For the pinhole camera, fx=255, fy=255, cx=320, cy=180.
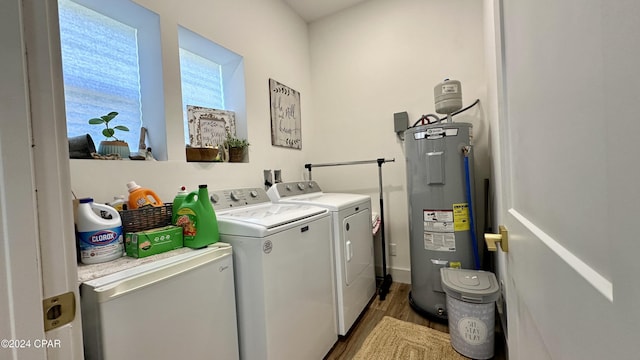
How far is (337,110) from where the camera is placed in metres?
2.91

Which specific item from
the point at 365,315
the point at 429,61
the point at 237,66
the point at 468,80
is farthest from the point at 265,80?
the point at 365,315

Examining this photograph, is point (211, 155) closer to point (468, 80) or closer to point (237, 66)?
point (237, 66)

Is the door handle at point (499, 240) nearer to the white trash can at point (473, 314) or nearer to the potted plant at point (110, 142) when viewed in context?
the white trash can at point (473, 314)

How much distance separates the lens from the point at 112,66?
5.01ft

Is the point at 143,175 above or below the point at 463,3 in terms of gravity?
below

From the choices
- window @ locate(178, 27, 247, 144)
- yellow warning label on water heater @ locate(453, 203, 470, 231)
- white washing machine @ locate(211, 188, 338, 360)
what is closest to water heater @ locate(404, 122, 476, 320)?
yellow warning label on water heater @ locate(453, 203, 470, 231)

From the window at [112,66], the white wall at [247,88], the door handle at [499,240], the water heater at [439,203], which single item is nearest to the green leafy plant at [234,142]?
the white wall at [247,88]

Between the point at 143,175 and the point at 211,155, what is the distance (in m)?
0.46

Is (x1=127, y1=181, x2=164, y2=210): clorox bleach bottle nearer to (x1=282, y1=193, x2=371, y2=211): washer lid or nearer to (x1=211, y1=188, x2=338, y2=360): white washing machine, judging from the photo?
(x1=211, y1=188, x2=338, y2=360): white washing machine

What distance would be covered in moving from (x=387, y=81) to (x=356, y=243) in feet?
5.57

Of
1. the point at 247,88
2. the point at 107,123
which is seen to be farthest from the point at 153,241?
the point at 247,88

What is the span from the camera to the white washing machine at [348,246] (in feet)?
5.82

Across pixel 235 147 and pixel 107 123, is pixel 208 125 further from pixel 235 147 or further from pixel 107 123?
pixel 107 123

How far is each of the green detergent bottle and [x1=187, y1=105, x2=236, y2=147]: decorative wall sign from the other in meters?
0.78
